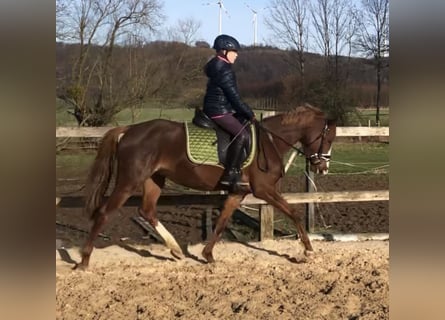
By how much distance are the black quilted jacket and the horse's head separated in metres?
0.75

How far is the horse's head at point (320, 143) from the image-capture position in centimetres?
477

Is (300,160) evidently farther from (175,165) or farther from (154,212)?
(175,165)

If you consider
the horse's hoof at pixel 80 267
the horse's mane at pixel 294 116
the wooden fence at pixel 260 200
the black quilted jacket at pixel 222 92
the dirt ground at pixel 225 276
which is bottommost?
the dirt ground at pixel 225 276

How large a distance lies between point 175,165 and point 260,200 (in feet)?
3.49

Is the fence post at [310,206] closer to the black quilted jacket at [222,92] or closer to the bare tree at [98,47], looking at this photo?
the black quilted jacket at [222,92]

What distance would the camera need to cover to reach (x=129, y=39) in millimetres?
8453

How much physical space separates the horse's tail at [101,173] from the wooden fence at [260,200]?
54cm

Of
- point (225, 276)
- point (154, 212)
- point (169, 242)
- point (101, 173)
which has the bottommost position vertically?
point (225, 276)

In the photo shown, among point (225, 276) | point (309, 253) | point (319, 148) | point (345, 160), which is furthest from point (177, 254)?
point (345, 160)

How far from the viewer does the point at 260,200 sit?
5.13 meters

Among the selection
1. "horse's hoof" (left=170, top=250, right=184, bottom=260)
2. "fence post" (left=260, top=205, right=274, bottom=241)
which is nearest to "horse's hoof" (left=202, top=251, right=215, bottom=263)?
"horse's hoof" (left=170, top=250, right=184, bottom=260)

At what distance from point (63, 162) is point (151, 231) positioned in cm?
126

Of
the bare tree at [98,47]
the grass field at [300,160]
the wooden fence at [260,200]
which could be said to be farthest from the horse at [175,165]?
the bare tree at [98,47]

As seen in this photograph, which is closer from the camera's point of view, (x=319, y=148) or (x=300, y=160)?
(x=319, y=148)
